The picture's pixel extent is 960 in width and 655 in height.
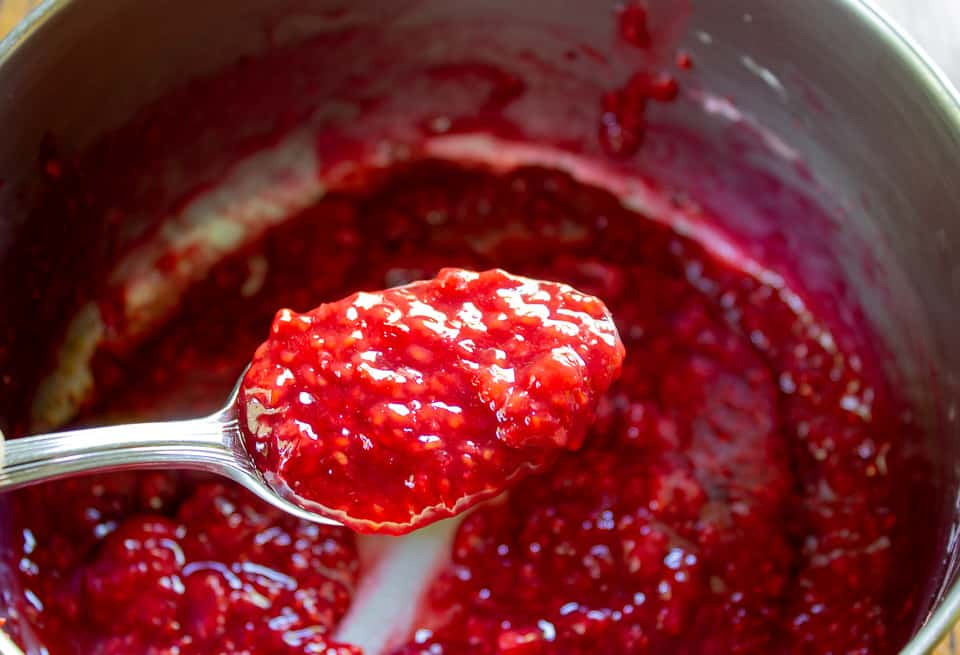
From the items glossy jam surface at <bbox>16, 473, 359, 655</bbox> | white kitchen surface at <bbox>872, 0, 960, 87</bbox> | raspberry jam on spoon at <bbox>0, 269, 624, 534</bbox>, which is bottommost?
glossy jam surface at <bbox>16, 473, 359, 655</bbox>

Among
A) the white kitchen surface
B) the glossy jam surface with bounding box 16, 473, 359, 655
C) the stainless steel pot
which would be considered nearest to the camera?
the stainless steel pot

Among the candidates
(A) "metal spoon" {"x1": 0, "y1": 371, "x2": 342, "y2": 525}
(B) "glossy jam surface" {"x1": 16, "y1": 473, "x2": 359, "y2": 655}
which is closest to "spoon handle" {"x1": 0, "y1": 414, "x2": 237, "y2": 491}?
(A) "metal spoon" {"x1": 0, "y1": 371, "x2": 342, "y2": 525}

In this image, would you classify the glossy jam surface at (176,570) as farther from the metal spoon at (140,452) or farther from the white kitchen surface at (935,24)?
the white kitchen surface at (935,24)

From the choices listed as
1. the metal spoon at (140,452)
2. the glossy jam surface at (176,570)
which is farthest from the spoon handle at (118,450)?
the glossy jam surface at (176,570)

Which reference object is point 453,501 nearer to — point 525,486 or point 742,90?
point 525,486

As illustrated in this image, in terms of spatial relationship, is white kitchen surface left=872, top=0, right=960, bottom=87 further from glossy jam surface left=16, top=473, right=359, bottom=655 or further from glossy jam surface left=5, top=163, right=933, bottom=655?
glossy jam surface left=16, top=473, right=359, bottom=655

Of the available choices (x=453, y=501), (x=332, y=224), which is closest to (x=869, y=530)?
(x=453, y=501)

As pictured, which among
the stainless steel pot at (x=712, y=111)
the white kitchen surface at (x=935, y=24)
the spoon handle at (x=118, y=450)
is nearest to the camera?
the spoon handle at (x=118, y=450)

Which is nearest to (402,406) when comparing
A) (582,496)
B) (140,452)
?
(140,452)
